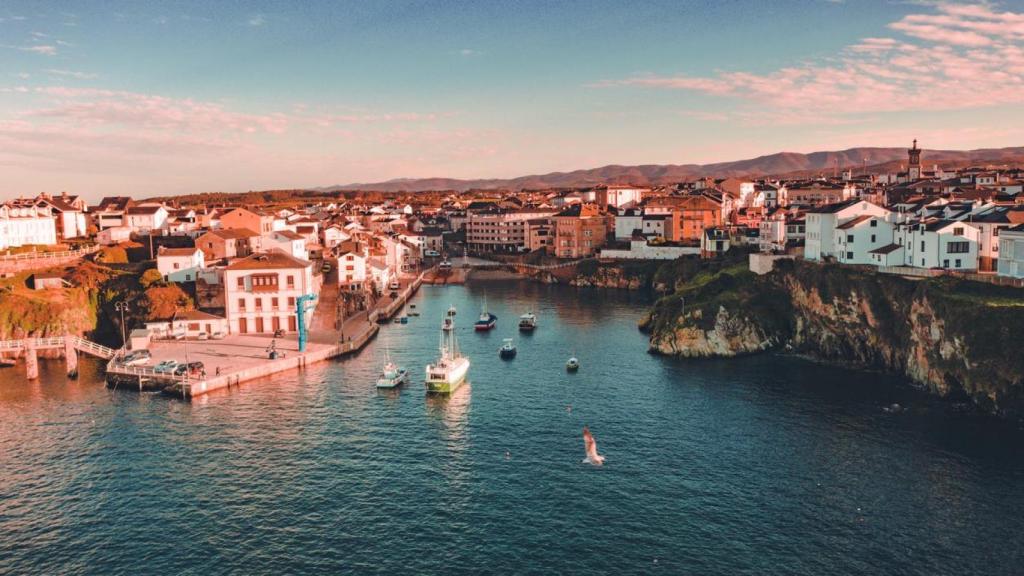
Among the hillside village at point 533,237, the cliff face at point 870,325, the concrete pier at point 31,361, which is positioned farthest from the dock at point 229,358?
the cliff face at point 870,325

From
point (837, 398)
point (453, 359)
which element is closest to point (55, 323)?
point (453, 359)

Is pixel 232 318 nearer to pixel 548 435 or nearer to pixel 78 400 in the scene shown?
pixel 78 400

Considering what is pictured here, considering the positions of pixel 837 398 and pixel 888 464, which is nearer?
pixel 888 464

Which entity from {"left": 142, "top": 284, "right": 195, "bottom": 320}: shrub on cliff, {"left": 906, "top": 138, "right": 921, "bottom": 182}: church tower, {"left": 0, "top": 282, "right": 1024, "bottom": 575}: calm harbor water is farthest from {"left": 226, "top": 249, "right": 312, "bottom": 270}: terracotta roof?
{"left": 906, "top": 138, "right": 921, "bottom": 182}: church tower

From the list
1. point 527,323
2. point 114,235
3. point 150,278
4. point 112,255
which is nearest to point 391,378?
point 527,323

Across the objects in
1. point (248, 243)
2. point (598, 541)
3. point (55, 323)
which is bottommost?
point (598, 541)

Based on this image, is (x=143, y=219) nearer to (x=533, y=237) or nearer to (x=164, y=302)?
(x=164, y=302)

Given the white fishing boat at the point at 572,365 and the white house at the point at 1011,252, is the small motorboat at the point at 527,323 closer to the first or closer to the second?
the white fishing boat at the point at 572,365

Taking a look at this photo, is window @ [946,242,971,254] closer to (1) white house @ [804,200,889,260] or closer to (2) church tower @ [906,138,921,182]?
(1) white house @ [804,200,889,260]
